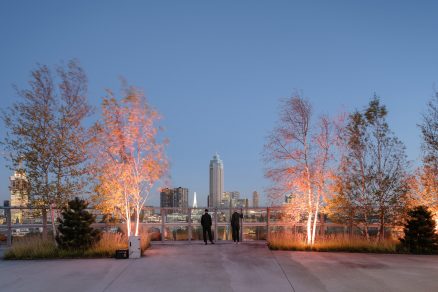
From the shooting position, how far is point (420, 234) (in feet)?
57.5

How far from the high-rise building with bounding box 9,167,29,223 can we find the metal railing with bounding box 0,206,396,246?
0.16 feet

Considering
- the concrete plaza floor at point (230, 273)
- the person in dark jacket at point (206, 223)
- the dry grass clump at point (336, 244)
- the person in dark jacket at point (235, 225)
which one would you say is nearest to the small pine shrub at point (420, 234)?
the dry grass clump at point (336, 244)

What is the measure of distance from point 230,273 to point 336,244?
7256 millimetres

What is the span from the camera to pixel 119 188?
17859 millimetres

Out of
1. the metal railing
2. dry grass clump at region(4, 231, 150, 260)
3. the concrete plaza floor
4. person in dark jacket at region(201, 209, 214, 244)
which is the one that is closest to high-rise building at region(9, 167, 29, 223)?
the metal railing

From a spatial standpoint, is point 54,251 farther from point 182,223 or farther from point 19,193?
point 182,223

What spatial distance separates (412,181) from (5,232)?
19.5 meters

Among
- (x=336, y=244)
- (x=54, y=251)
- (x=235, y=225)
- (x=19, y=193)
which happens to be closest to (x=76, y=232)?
(x=54, y=251)

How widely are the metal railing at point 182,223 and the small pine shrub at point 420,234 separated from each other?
2389mm

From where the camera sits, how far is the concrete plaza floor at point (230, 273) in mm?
10695

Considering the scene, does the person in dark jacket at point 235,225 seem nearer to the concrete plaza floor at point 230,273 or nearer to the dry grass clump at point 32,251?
the concrete plaza floor at point 230,273

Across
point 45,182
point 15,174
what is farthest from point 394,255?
point 15,174

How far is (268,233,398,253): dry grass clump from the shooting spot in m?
17.5

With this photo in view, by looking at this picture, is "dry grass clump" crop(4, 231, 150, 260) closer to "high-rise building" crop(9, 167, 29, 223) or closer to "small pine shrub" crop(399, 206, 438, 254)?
"high-rise building" crop(9, 167, 29, 223)
